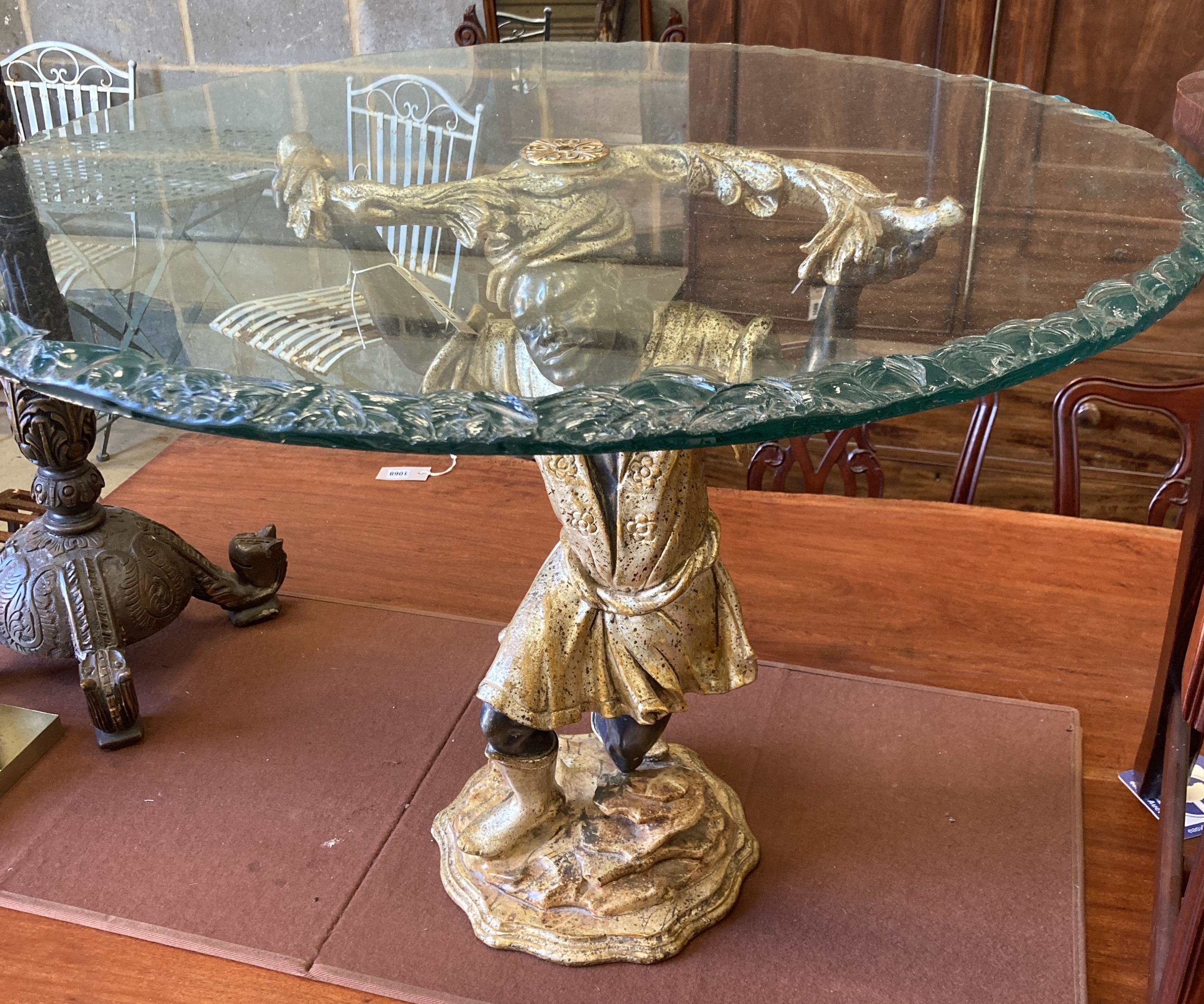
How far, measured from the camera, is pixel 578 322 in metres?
0.71

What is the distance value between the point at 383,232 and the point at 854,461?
1.09 metres

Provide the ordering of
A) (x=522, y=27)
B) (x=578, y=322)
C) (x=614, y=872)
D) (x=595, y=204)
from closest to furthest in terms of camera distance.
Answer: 1. (x=578, y=322)
2. (x=595, y=204)
3. (x=614, y=872)
4. (x=522, y=27)

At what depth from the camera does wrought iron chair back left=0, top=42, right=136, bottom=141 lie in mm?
3111

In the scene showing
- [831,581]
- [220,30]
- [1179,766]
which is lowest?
[831,581]

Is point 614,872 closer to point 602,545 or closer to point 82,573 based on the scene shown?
point 602,545

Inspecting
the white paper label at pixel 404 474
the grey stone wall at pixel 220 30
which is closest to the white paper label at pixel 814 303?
the white paper label at pixel 404 474

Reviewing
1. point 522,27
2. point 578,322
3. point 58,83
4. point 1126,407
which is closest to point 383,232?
point 578,322

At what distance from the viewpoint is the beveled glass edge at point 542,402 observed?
1.76 ft

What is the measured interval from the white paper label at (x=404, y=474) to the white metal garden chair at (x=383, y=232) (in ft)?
1.92

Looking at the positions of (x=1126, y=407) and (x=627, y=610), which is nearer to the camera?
(x=627, y=610)

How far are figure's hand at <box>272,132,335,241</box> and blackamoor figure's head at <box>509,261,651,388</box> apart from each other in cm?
22

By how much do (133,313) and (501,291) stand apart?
230mm

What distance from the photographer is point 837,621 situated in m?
1.48

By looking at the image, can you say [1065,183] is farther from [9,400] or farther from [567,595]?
[9,400]
